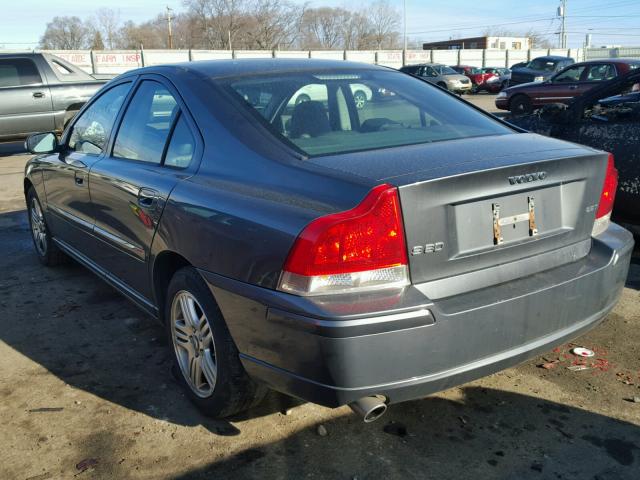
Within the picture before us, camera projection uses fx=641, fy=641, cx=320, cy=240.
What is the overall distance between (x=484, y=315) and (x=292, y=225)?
0.76 meters

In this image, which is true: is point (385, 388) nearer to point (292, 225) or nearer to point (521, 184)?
point (292, 225)

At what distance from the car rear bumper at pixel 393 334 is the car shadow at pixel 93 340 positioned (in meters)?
0.64

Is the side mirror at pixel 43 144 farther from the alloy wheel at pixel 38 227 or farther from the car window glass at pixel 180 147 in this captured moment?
the car window glass at pixel 180 147

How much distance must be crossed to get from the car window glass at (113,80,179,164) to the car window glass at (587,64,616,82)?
611 inches

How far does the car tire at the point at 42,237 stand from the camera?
205 inches

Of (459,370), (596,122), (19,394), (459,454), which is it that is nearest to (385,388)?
(459,370)

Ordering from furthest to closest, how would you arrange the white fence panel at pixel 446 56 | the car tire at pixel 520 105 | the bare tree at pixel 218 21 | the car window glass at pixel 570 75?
the bare tree at pixel 218 21 < the white fence panel at pixel 446 56 < the car tire at pixel 520 105 < the car window glass at pixel 570 75

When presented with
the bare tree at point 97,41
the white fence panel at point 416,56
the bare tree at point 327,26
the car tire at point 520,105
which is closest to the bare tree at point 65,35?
the bare tree at point 97,41

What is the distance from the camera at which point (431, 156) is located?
8.12 feet

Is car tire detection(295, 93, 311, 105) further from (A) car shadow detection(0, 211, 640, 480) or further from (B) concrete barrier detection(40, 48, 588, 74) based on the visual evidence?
(B) concrete barrier detection(40, 48, 588, 74)

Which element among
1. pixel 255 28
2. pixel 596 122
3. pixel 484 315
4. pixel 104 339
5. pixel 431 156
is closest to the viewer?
pixel 484 315

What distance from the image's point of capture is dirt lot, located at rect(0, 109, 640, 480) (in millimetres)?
2570

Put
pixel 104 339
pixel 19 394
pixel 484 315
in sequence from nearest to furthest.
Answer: pixel 484 315 → pixel 19 394 → pixel 104 339

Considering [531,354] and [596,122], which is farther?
[596,122]
